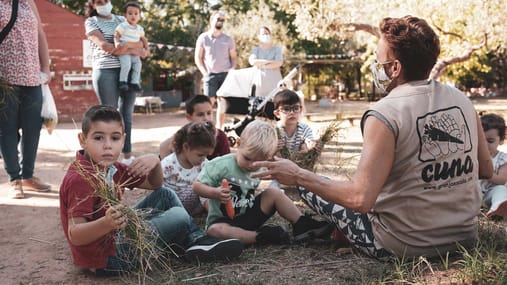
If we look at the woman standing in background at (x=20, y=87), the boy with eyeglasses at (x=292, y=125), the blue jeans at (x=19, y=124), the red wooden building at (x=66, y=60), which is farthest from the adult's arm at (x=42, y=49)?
the red wooden building at (x=66, y=60)

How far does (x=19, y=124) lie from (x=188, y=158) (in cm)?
182

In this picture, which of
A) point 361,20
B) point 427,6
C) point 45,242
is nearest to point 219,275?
point 45,242

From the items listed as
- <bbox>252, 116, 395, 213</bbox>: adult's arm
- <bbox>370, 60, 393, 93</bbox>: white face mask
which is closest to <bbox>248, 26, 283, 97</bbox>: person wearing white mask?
<bbox>370, 60, 393, 93</bbox>: white face mask

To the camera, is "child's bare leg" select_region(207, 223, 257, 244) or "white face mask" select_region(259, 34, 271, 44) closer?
"child's bare leg" select_region(207, 223, 257, 244)

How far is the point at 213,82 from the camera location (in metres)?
7.78

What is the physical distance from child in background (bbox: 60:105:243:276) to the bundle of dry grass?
62.9 inches

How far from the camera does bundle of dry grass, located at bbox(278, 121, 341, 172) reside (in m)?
4.65

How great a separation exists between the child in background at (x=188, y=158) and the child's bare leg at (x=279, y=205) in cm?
64

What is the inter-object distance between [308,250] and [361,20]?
13.5 meters

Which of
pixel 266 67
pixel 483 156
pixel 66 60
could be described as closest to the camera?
pixel 483 156

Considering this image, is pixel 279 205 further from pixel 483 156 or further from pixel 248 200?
pixel 483 156

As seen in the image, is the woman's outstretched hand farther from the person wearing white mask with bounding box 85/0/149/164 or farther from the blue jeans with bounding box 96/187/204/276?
the person wearing white mask with bounding box 85/0/149/164

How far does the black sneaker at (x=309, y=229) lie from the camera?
3.31 metres

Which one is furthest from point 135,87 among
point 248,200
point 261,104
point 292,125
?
point 248,200
